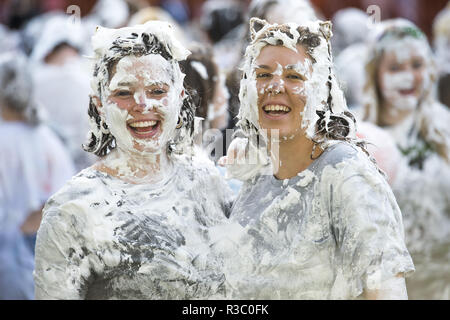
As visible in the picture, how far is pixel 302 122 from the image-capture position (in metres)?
2.44

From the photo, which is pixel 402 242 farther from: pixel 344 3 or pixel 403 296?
pixel 344 3

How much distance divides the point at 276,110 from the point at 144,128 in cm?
38

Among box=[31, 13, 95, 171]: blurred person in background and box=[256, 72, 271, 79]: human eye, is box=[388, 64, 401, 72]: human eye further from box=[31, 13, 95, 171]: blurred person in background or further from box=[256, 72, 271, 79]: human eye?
box=[256, 72, 271, 79]: human eye

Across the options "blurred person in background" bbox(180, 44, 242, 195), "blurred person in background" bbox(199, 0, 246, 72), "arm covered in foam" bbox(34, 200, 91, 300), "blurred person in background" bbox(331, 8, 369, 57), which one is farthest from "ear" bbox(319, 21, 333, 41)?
"blurred person in background" bbox(331, 8, 369, 57)

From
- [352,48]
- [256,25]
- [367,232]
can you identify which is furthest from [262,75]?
[352,48]

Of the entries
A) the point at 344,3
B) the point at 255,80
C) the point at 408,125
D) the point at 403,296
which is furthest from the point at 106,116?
the point at 344,3

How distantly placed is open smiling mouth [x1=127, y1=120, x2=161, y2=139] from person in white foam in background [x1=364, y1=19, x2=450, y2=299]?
83.2 inches

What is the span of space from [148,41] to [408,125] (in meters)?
2.38

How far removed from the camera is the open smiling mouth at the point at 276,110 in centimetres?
244

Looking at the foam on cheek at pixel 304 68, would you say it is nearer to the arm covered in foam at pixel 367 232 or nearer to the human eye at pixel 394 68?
the arm covered in foam at pixel 367 232

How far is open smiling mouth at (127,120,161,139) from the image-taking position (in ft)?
8.04

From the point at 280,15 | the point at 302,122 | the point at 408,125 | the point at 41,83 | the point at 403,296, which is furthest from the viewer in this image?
the point at 41,83

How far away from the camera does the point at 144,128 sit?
2465 mm

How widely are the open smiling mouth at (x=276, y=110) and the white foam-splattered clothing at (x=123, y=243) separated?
33 centimetres
